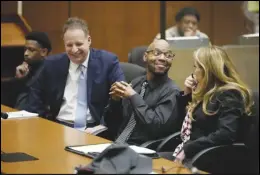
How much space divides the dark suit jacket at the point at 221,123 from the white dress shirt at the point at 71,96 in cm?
104

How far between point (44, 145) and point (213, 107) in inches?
40.7

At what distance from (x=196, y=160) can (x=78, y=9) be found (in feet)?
16.4

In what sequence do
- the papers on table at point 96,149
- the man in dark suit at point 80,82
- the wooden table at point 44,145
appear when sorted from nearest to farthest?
the wooden table at point 44,145 → the papers on table at point 96,149 → the man in dark suit at point 80,82

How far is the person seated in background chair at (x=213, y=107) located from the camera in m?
3.47

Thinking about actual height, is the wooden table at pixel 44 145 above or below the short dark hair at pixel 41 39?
below

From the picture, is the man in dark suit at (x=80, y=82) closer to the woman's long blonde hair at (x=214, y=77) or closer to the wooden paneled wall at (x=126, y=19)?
the woman's long blonde hair at (x=214, y=77)

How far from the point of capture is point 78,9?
8.04 meters

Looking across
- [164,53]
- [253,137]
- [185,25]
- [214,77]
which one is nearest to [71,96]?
[164,53]

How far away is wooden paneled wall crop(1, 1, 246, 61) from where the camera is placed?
26.2 feet

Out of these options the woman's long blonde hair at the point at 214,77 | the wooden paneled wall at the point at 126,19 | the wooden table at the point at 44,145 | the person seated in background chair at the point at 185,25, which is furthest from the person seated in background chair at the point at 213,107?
the wooden paneled wall at the point at 126,19

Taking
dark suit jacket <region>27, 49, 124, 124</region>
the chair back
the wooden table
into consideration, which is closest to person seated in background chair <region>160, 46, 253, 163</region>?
the chair back

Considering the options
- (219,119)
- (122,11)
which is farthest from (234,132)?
(122,11)

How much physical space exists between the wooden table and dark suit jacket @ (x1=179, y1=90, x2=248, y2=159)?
589 millimetres

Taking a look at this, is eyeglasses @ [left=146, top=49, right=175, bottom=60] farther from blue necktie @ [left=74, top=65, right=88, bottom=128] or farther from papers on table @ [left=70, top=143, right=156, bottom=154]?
papers on table @ [left=70, top=143, right=156, bottom=154]
